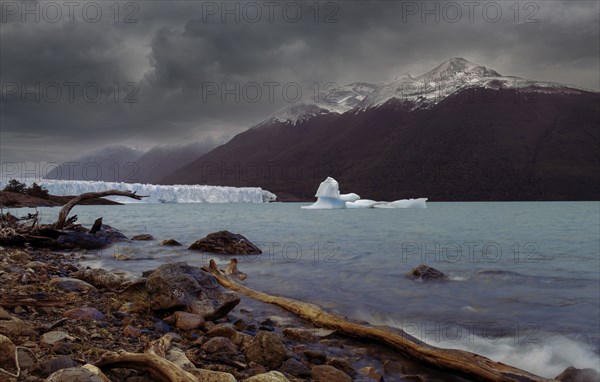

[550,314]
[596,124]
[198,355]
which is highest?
[596,124]

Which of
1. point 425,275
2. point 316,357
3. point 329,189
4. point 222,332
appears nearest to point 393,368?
point 316,357

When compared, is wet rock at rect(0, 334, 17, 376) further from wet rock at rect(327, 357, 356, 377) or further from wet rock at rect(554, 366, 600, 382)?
wet rock at rect(554, 366, 600, 382)

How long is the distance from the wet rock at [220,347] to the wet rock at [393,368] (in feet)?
6.15

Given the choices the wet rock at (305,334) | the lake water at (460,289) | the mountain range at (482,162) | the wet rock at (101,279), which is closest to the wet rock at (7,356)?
the wet rock at (305,334)

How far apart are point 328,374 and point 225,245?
12.3m

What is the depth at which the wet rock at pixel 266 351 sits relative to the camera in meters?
5.05

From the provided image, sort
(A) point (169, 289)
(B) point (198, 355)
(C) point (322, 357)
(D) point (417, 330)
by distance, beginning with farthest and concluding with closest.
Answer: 1. (D) point (417, 330)
2. (A) point (169, 289)
3. (C) point (322, 357)
4. (B) point (198, 355)

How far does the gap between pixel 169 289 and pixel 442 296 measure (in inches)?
252

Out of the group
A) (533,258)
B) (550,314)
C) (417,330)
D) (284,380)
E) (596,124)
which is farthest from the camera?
(596,124)

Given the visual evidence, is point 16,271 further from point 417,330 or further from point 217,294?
point 417,330

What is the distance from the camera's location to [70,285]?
7.66m

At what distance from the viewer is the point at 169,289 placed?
22.4 feet

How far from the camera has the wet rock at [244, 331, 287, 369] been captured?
505 cm

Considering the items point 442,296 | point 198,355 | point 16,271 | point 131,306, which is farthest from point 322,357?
point 16,271
